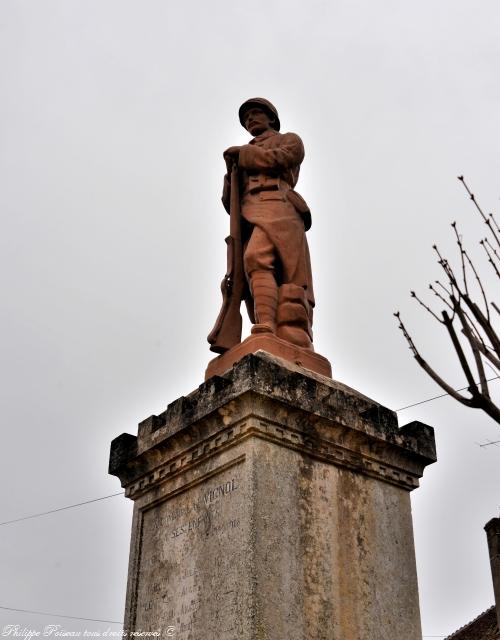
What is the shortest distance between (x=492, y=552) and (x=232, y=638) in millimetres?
15404

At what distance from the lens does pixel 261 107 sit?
8.80 m

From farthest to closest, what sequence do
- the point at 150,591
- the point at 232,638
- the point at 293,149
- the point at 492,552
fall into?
the point at 492,552 < the point at 293,149 < the point at 150,591 < the point at 232,638

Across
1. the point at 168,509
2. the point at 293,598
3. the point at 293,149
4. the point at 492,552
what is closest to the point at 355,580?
the point at 293,598

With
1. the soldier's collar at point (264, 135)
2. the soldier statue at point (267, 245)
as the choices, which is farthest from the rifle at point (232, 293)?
→ the soldier's collar at point (264, 135)

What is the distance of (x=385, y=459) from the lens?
23.3 feet

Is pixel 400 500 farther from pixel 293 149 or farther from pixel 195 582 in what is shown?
pixel 293 149

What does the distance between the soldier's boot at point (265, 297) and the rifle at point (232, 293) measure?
35 centimetres

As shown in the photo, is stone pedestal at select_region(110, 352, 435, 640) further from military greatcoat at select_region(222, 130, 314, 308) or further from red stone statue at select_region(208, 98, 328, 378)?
military greatcoat at select_region(222, 130, 314, 308)

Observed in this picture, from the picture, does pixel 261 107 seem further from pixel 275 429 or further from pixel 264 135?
pixel 275 429

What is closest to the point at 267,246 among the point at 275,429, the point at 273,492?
the point at 275,429

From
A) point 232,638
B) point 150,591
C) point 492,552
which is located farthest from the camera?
point 492,552

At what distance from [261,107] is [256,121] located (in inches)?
6.0

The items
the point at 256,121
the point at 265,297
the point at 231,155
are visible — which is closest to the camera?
the point at 265,297

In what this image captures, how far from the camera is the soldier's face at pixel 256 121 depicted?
8750 mm
